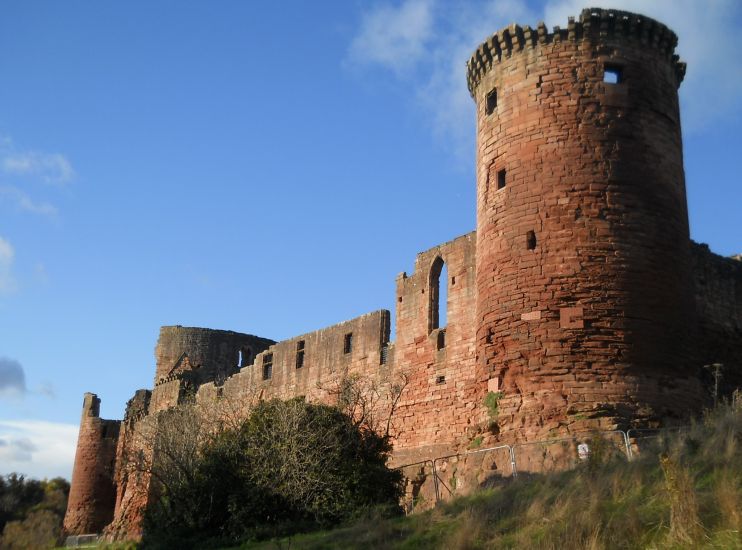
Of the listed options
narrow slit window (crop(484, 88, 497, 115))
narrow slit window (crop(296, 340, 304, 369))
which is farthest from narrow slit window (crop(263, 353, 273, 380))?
narrow slit window (crop(484, 88, 497, 115))

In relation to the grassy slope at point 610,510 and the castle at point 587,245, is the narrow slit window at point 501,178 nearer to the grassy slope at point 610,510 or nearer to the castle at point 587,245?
the castle at point 587,245

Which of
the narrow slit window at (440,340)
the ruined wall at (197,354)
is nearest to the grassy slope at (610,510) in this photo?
the narrow slit window at (440,340)

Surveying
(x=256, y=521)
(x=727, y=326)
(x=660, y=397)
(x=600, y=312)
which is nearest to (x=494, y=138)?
(x=600, y=312)

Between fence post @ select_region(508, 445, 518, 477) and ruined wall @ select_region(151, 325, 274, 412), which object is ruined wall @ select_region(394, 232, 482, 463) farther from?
ruined wall @ select_region(151, 325, 274, 412)

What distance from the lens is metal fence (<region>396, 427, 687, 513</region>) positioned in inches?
505

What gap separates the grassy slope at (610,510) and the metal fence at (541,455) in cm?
63

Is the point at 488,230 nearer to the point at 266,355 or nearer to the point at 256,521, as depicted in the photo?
the point at 256,521

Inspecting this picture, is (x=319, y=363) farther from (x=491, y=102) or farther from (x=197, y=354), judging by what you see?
(x=197, y=354)

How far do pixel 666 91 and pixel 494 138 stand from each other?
3289 millimetres

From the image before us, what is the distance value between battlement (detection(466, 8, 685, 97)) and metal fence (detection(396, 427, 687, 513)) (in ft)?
23.3

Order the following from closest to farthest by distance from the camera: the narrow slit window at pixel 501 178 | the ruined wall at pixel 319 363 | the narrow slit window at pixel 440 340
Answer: the narrow slit window at pixel 501 178
the narrow slit window at pixel 440 340
the ruined wall at pixel 319 363

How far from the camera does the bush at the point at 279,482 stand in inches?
620

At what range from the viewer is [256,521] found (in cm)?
1577

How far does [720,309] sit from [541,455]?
7.39m
